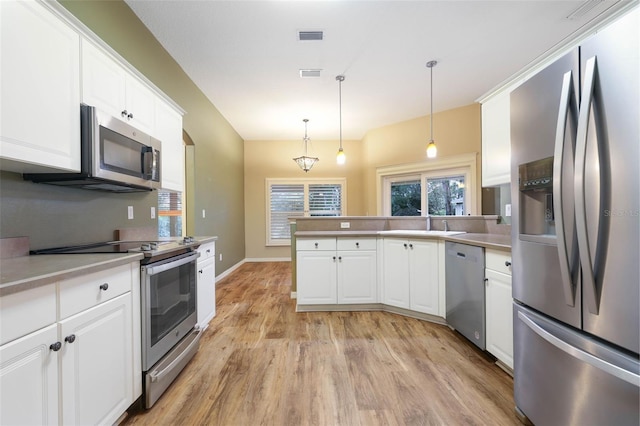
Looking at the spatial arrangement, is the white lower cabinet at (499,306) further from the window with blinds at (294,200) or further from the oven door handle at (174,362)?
the window with blinds at (294,200)

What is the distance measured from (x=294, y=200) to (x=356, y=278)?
3767 millimetres

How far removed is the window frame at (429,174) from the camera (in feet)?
14.4

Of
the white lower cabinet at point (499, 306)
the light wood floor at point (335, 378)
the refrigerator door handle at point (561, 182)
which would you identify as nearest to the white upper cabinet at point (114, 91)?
the light wood floor at point (335, 378)

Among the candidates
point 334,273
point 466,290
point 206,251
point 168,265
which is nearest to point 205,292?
point 206,251

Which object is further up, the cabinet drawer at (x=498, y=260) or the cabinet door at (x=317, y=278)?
the cabinet drawer at (x=498, y=260)

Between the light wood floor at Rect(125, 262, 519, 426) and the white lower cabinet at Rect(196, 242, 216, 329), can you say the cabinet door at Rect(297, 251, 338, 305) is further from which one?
the white lower cabinet at Rect(196, 242, 216, 329)

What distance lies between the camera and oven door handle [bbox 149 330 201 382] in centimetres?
148

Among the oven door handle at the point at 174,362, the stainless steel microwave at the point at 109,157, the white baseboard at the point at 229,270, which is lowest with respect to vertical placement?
the white baseboard at the point at 229,270

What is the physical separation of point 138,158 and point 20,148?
75cm

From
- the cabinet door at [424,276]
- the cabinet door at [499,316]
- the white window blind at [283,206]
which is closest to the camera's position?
the cabinet door at [499,316]

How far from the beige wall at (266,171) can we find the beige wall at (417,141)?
2.86ft

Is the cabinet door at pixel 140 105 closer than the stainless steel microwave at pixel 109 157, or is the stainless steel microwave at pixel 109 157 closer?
the stainless steel microwave at pixel 109 157

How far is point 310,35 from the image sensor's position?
2.63 meters

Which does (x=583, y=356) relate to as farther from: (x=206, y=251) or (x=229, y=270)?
(x=229, y=270)
